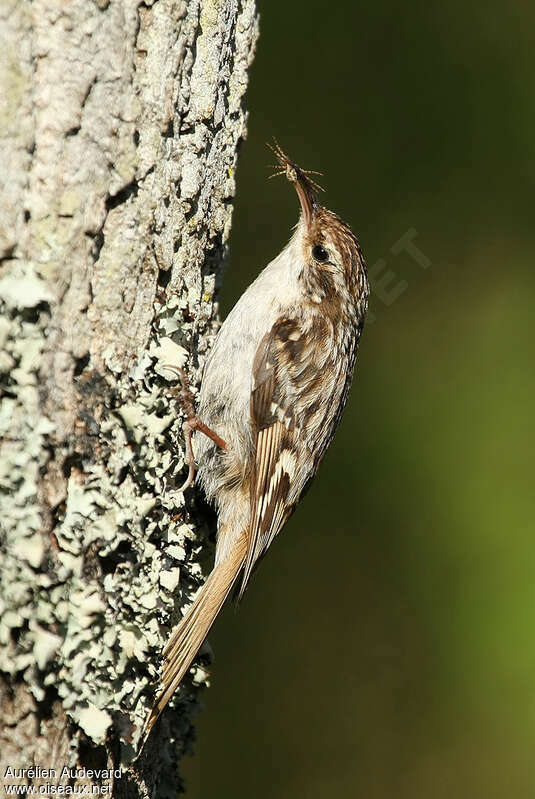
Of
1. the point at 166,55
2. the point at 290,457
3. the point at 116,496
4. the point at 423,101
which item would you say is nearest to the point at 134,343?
the point at 116,496

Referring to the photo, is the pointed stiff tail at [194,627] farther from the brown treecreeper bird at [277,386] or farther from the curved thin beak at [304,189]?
the curved thin beak at [304,189]

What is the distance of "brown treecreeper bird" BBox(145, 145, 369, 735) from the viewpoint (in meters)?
2.40

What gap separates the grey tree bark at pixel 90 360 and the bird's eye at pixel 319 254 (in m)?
0.72

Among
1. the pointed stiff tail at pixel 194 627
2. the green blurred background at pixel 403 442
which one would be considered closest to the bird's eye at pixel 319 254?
the pointed stiff tail at pixel 194 627

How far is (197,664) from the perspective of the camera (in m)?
2.23

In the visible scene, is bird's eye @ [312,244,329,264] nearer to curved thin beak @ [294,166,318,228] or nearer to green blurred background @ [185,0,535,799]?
curved thin beak @ [294,166,318,228]

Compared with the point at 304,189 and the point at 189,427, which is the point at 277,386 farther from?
the point at 304,189

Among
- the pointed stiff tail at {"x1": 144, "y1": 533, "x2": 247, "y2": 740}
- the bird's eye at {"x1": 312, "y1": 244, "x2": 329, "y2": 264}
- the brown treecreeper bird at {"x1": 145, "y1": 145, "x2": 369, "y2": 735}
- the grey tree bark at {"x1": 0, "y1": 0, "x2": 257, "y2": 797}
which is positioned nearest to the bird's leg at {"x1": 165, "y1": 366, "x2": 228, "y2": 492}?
the brown treecreeper bird at {"x1": 145, "y1": 145, "x2": 369, "y2": 735}

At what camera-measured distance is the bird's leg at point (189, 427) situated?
209 cm

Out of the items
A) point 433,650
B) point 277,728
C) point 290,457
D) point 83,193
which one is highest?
point 83,193

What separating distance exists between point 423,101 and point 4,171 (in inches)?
113

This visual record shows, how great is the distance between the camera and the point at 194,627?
6.82 ft

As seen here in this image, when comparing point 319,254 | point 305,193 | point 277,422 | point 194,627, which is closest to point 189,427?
point 277,422

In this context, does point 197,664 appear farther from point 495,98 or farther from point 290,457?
point 495,98
